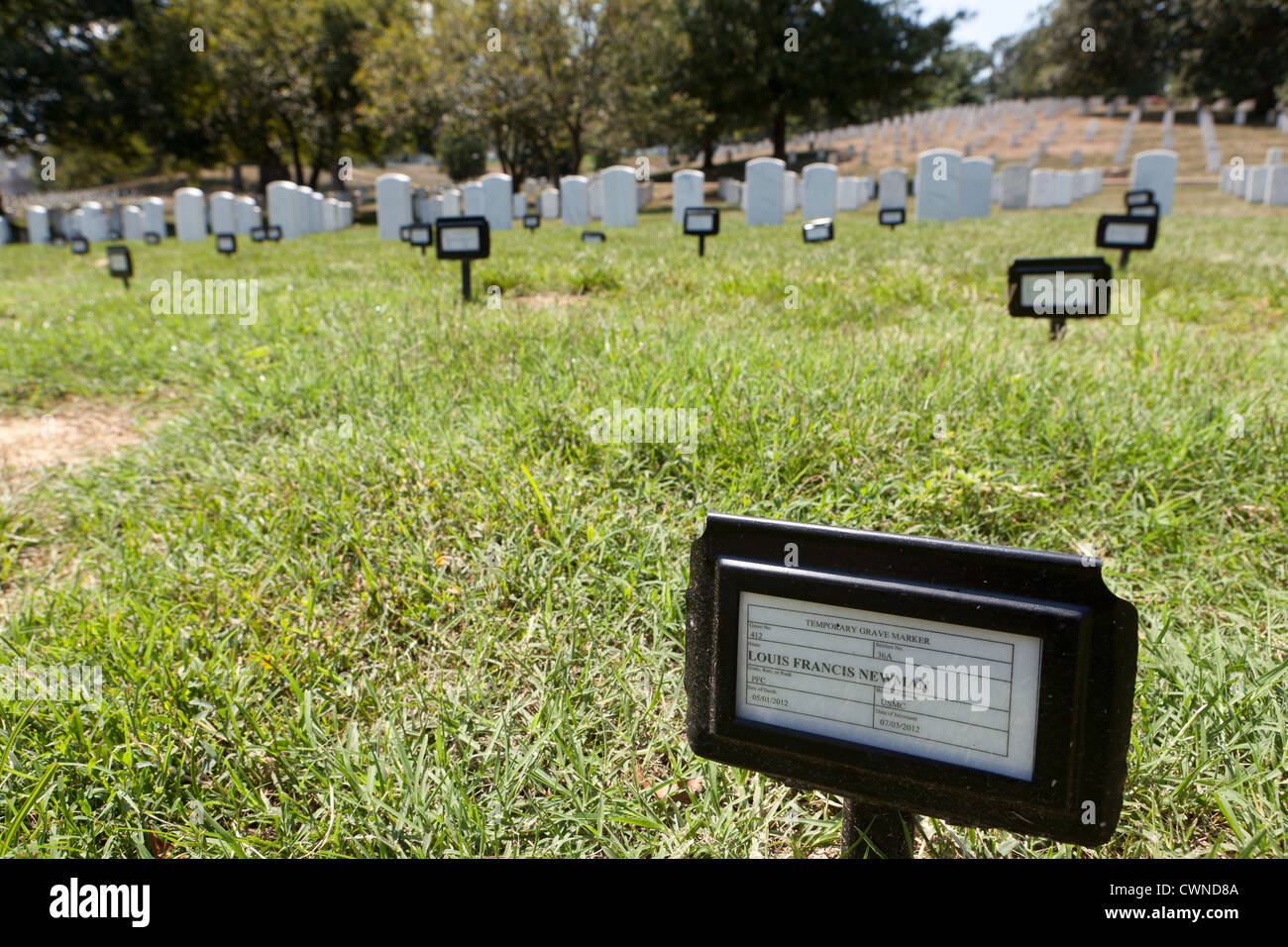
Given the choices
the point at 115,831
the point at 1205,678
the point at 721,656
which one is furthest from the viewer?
the point at 1205,678

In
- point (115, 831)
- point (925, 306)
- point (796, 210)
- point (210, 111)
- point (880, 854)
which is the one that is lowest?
point (115, 831)

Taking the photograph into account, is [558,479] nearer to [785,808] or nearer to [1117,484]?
[785,808]

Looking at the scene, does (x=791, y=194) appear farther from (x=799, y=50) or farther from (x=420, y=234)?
(x=799, y=50)

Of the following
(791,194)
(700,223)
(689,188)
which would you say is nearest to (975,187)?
(791,194)

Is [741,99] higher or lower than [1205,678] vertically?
higher

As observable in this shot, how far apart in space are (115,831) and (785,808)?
1.24 meters

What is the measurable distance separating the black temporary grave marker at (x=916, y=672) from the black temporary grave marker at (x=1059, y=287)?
335cm

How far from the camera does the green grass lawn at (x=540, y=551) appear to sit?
4.94ft

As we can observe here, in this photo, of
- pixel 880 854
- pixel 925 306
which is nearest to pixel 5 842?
pixel 880 854

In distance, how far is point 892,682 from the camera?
0.95 m

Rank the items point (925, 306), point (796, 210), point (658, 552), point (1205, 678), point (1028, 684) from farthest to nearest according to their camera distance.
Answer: point (796, 210) < point (925, 306) < point (658, 552) < point (1205, 678) < point (1028, 684)

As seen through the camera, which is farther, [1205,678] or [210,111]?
[210,111]

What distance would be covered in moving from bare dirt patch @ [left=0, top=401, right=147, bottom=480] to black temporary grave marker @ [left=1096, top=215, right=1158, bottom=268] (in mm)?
6453

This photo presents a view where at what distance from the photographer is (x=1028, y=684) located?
0.90 meters
